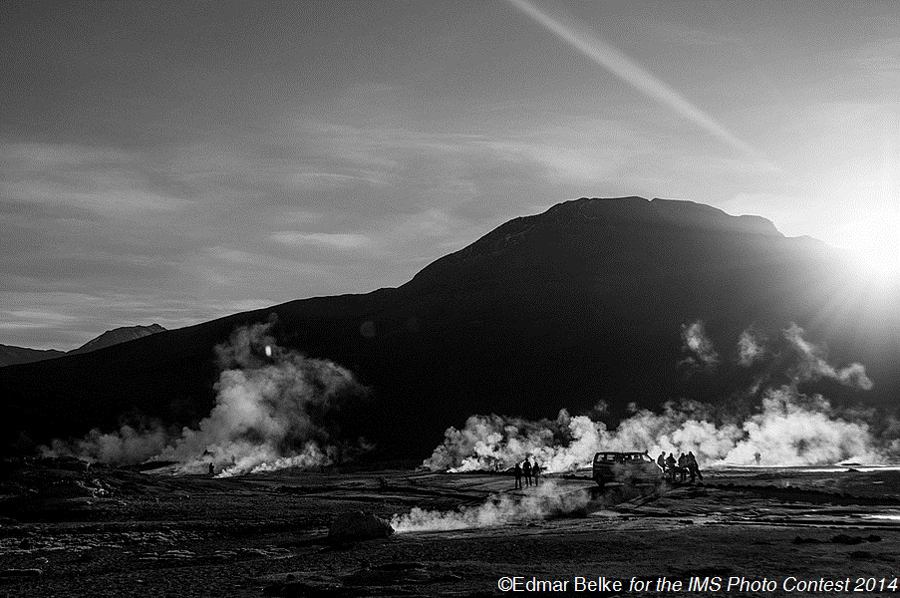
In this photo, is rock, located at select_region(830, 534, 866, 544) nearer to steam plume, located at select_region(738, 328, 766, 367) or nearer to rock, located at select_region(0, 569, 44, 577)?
rock, located at select_region(0, 569, 44, 577)

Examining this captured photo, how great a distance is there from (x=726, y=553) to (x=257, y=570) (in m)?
10.2

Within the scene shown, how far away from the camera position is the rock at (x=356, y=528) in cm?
2195

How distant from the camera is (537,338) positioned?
111062 mm

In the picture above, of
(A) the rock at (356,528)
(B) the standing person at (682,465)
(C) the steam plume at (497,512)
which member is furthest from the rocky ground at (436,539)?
(B) the standing person at (682,465)

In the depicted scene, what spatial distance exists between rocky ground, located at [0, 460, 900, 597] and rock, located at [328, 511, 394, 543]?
18.8 inches

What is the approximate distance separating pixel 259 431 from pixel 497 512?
6700 centimetres

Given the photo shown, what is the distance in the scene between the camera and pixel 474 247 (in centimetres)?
16512

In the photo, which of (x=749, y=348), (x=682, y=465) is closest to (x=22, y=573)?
(x=682, y=465)

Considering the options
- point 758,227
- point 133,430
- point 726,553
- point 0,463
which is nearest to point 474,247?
point 758,227

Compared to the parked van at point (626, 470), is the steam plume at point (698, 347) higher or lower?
higher

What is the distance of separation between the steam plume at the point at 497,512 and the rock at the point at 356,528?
254 centimetres

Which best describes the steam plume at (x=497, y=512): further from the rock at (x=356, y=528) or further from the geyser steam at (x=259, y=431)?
the geyser steam at (x=259, y=431)

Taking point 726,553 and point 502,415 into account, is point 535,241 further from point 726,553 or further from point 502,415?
point 726,553

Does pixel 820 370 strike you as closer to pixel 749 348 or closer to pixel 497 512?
pixel 749 348
